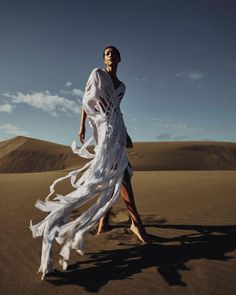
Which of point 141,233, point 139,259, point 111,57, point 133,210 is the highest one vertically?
point 111,57

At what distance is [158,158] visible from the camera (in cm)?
4219

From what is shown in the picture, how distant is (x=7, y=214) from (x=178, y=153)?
42.5 m

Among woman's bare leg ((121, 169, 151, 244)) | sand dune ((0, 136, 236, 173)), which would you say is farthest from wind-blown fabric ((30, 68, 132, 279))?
sand dune ((0, 136, 236, 173))

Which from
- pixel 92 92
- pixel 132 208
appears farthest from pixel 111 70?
pixel 132 208

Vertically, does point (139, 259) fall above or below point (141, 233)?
below

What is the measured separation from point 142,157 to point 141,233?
38660 mm

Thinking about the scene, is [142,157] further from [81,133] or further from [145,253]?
[145,253]

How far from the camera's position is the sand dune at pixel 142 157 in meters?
38.3

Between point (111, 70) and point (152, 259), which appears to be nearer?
point (152, 259)

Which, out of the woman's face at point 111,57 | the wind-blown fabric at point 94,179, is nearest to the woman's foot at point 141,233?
the wind-blown fabric at point 94,179

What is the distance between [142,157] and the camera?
4222 cm

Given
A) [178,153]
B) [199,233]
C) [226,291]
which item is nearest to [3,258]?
[226,291]

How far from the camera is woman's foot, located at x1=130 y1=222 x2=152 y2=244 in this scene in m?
3.63

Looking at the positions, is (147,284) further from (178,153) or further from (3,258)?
(178,153)
